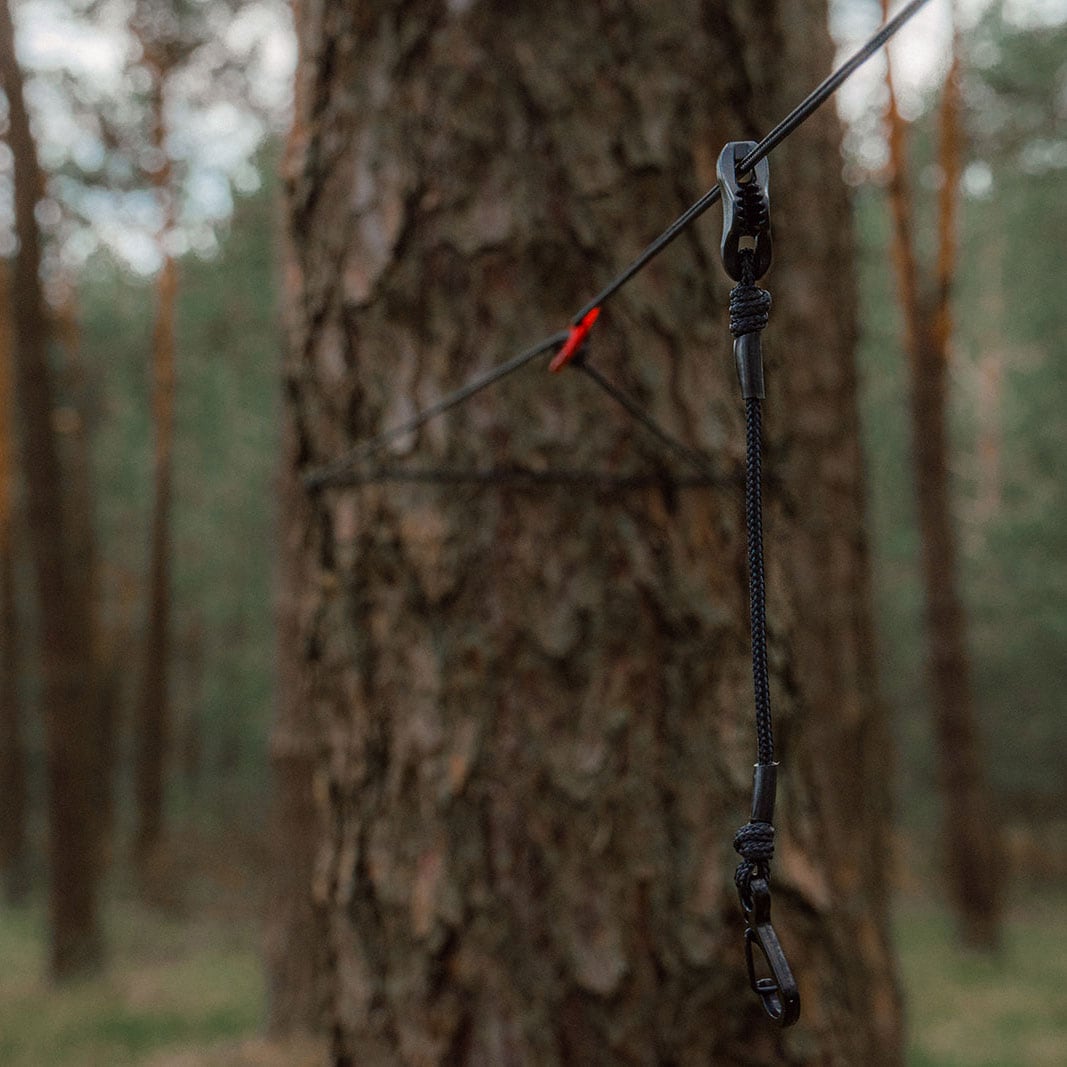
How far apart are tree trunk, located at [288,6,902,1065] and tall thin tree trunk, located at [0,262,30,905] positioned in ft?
42.8

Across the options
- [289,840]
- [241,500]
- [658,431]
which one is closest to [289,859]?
[289,840]

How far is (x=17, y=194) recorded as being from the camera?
7992 mm

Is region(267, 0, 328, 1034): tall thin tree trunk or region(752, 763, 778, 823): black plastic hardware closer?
region(752, 763, 778, 823): black plastic hardware

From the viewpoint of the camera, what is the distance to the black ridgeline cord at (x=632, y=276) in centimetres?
72

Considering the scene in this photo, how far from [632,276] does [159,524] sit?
39.2 ft

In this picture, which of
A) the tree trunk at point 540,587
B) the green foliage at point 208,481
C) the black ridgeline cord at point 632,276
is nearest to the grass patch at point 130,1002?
the green foliage at point 208,481

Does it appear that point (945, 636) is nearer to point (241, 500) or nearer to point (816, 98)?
point (816, 98)

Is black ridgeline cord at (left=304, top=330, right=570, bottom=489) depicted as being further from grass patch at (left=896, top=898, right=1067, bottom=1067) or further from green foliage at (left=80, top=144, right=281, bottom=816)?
green foliage at (left=80, top=144, right=281, bottom=816)

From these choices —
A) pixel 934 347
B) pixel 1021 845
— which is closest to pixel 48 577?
pixel 934 347

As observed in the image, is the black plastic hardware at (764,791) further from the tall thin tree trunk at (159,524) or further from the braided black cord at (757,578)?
the tall thin tree trunk at (159,524)

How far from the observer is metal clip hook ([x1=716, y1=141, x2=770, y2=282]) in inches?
31.9

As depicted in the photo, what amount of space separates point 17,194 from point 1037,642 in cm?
1239

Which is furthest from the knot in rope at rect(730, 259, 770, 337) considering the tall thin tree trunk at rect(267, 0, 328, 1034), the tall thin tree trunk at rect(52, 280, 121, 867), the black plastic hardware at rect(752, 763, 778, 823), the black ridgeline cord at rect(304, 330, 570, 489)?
the tall thin tree trunk at rect(52, 280, 121, 867)

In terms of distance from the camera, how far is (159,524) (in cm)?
1246
